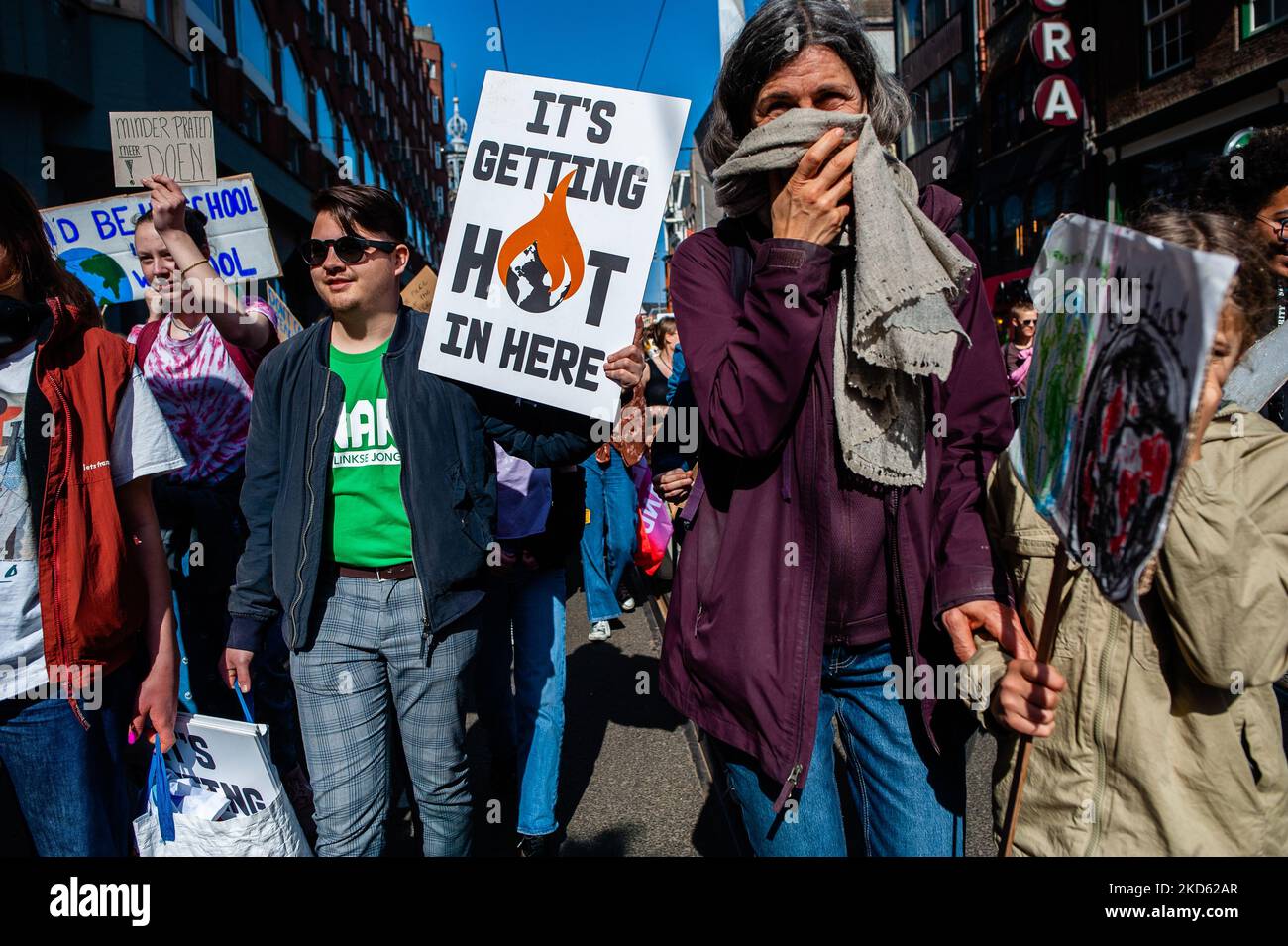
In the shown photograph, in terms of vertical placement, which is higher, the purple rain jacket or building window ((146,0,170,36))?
building window ((146,0,170,36))

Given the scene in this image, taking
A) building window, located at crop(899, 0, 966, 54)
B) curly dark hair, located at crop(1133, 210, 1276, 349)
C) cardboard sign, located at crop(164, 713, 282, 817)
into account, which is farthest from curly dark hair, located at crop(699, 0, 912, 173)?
building window, located at crop(899, 0, 966, 54)

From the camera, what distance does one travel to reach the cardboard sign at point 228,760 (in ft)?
7.30

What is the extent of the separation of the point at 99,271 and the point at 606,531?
133 inches

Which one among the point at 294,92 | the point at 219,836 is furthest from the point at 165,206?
the point at 294,92

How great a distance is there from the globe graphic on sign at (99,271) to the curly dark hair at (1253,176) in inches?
199

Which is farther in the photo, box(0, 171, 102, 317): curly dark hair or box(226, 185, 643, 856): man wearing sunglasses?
box(226, 185, 643, 856): man wearing sunglasses

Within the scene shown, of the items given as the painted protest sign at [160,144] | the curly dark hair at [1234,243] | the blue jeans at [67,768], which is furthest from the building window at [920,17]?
the blue jeans at [67,768]

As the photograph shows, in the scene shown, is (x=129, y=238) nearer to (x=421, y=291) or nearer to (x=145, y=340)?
(x=421, y=291)

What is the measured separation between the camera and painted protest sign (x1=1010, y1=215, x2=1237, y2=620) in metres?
1.00

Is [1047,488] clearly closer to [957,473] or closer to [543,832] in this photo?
[957,473]

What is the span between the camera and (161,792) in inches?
89.2

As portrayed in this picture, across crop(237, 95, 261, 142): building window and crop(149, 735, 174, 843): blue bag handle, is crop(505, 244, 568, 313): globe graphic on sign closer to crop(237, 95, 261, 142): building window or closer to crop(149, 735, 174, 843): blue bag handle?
crop(149, 735, 174, 843): blue bag handle

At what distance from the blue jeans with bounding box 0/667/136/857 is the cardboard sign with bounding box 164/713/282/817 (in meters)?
0.15
